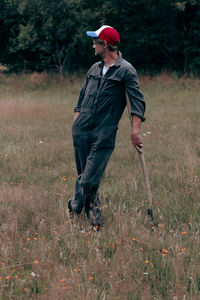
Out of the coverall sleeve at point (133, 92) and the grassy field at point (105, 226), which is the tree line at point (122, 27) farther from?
the coverall sleeve at point (133, 92)

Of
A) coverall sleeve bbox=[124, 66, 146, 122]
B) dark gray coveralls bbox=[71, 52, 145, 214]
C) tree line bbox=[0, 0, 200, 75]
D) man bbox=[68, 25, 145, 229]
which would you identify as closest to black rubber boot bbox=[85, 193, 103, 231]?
man bbox=[68, 25, 145, 229]

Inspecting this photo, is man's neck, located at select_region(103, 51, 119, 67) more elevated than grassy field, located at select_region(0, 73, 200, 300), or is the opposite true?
man's neck, located at select_region(103, 51, 119, 67)

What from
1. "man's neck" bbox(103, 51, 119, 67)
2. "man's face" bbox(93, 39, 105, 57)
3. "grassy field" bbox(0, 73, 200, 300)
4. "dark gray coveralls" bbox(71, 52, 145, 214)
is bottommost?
"grassy field" bbox(0, 73, 200, 300)

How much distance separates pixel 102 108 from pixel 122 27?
22.0 m

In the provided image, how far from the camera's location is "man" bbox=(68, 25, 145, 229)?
12.6ft

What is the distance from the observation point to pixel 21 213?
14.5 ft

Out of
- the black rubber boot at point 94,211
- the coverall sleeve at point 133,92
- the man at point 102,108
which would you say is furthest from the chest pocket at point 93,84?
the black rubber boot at point 94,211

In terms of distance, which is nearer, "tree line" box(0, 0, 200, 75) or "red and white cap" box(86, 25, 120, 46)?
"red and white cap" box(86, 25, 120, 46)

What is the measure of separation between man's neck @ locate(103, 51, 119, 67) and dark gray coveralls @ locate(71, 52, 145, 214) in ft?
0.15

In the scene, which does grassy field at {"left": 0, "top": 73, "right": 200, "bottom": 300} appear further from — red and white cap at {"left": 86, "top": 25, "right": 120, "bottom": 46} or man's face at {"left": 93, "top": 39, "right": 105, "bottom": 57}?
red and white cap at {"left": 86, "top": 25, "right": 120, "bottom": 46}

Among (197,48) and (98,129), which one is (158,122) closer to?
(98,129)

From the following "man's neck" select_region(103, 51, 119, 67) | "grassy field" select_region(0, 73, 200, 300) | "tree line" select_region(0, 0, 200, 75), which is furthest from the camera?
"tree line" select_region(0, 0, 200, 75)

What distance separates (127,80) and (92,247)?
1565 mm

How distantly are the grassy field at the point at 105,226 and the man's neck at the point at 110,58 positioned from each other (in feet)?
4.79
